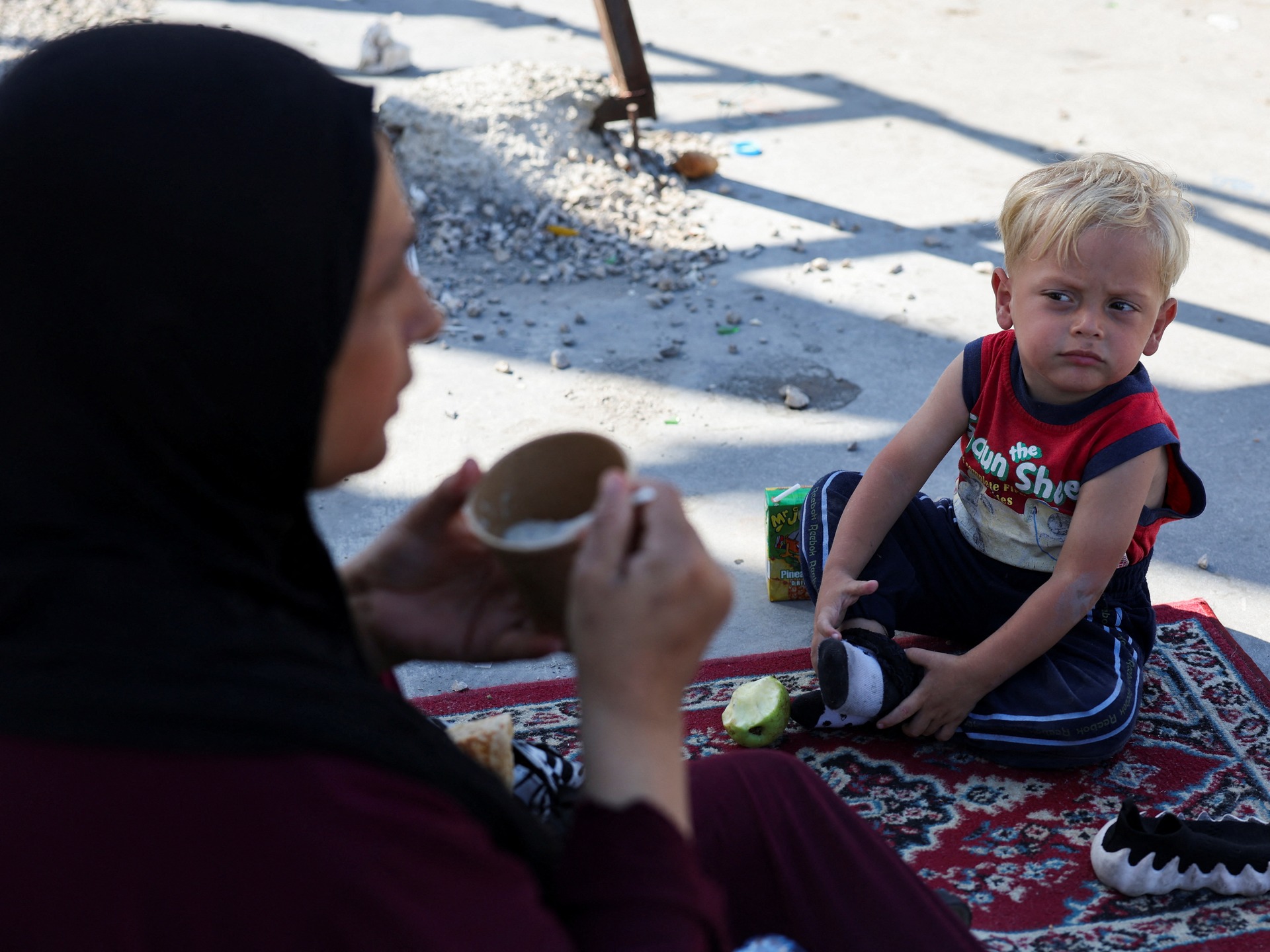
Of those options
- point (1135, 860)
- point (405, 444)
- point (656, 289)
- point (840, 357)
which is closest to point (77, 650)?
point (1135, 860)

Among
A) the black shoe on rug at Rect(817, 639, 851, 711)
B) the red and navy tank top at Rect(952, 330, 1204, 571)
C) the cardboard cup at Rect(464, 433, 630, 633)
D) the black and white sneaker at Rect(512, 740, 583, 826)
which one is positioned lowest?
the black shoe on rug at Rect(817, 639, 851, 711)

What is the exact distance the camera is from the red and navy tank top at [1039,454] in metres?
2.08

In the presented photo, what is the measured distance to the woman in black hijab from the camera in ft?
2.65

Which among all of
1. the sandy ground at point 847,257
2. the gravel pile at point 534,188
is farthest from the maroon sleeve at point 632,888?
the gravel pile at point 534,188

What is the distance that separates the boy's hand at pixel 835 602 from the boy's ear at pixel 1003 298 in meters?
0.59

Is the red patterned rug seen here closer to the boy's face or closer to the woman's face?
the boy's face

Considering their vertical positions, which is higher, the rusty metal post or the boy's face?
the rusty metal post

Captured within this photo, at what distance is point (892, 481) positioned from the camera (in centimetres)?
238

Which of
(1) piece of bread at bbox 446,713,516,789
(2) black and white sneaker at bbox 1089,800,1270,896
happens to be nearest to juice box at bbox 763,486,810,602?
(2) black and white sneaker at bbox 1089,800,1270,896

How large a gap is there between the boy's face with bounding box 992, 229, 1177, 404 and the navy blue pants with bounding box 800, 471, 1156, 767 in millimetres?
444

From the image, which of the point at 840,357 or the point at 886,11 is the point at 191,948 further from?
the point at 886,11

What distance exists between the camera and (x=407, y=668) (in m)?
2.52

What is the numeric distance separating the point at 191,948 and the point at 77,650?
0.24 metres

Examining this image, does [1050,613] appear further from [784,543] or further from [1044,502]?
[784,543]
